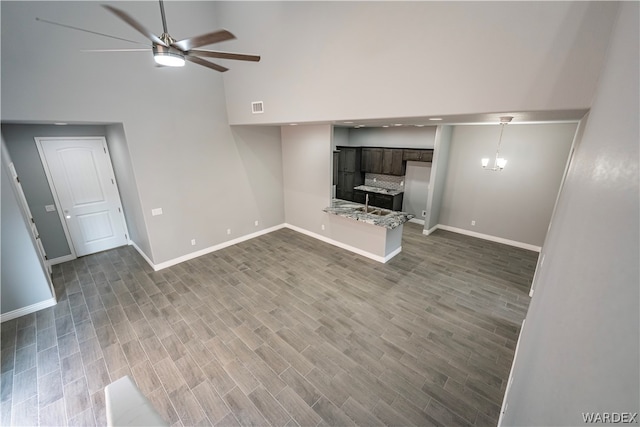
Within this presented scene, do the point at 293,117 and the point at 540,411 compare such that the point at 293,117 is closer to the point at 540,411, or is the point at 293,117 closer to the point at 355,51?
the point at 355,51

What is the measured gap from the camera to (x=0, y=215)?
3178mm

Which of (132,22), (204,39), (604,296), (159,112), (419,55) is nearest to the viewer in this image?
(604,296)

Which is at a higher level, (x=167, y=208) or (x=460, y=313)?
(x=167, y=208)

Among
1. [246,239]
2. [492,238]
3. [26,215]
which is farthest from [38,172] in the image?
[492,238]

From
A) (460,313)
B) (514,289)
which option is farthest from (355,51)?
(514,289)

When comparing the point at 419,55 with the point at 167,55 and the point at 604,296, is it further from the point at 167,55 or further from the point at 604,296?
the point at 604,296

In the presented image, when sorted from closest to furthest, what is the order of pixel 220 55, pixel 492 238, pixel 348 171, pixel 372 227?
pixel 220 55 < pixel 372 227 < pixel 492 238 < pixel 348 171

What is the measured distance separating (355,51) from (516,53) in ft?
5.49

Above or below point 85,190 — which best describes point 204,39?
above

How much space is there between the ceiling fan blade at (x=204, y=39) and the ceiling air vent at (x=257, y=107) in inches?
87.9

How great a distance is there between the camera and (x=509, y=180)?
5.50 metres

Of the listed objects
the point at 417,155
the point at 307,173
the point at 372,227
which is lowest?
the point at 372,227

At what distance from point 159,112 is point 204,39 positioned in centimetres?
298

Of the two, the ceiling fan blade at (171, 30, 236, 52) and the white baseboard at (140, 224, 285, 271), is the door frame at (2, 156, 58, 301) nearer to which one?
the white baseboard at (140, 224, 285, 271)
